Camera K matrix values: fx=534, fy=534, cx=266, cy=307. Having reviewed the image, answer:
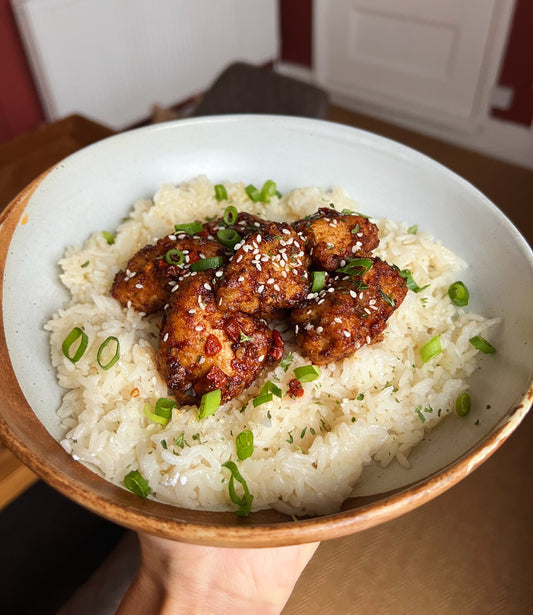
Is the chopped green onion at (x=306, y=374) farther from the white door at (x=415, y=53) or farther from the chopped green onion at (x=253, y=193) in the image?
the white door at (x=415, y=53)

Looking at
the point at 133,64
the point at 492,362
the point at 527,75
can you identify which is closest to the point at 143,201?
the point at 492,362

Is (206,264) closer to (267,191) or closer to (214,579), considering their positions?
(267,191)

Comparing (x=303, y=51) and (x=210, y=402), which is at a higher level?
(x=210, y=402)

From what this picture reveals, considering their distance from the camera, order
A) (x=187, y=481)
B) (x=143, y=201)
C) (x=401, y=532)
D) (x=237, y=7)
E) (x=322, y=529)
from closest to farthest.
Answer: (x=322, y=529)
(x=187, y=481)
(x=401, y=532)
(x=143, y=201)
(x=237, y=7)

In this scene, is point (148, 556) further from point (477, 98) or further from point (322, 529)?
point (477, 98)

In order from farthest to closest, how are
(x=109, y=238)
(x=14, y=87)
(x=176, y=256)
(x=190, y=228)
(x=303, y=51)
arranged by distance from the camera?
1. (x=303, y=51)
2. (x=14, y=87)
3. (x=109, y=238)
4. (x=190, y=228)
5. (x=176, y=256)

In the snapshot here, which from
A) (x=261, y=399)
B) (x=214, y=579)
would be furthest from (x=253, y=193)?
(x=214, y=579)
